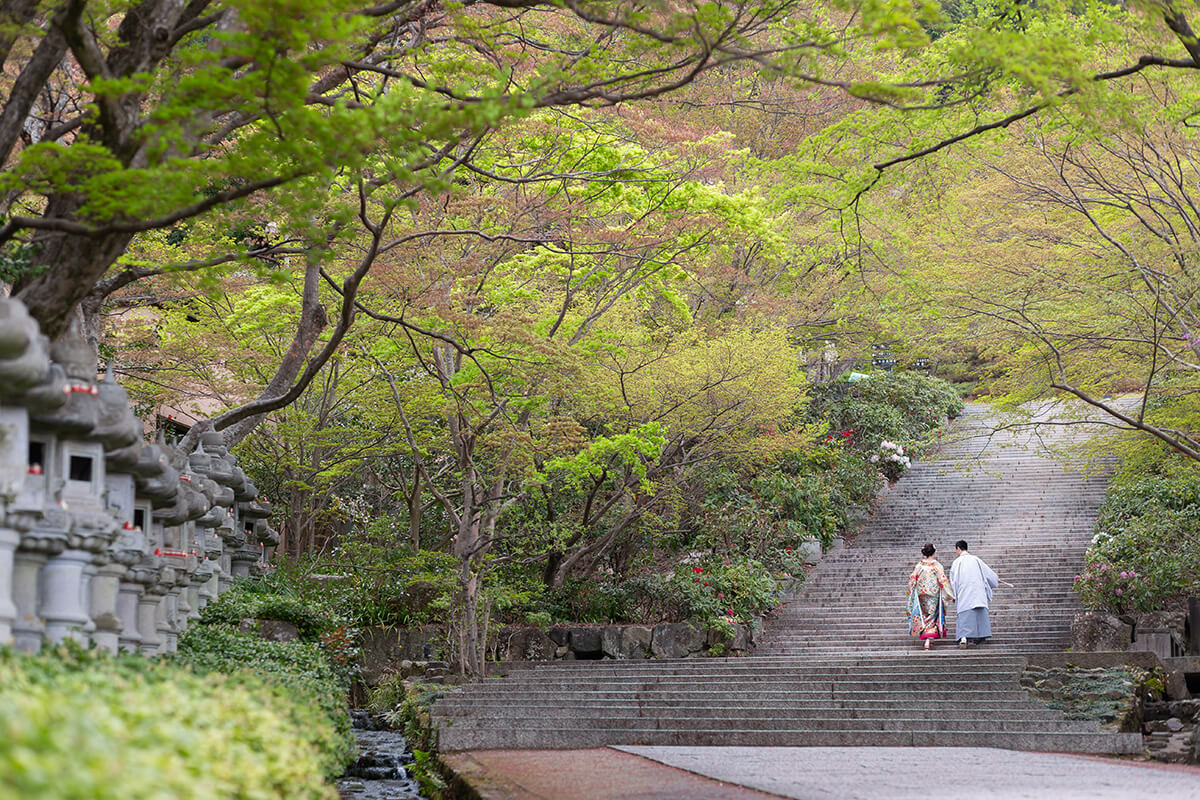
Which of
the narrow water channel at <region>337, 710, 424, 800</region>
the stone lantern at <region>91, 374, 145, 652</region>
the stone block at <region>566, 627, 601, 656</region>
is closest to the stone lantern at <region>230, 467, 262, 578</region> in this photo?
the narrow water channel at <region>337, 710, 424, 800</region>

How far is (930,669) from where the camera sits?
14797 millimetres

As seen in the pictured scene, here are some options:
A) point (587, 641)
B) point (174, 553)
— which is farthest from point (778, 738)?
point (587, 641)

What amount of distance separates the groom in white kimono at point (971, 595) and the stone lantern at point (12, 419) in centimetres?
1309

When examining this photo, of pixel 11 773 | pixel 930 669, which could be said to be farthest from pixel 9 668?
pixel 930 669

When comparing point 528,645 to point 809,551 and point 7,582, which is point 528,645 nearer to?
point 809,551

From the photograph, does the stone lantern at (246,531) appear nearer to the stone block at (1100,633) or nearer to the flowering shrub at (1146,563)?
the stone block at (1100,633)

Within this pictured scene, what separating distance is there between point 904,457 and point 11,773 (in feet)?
85.3

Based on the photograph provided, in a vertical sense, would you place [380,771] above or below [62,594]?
below

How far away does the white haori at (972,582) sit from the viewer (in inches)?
648

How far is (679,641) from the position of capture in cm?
1859

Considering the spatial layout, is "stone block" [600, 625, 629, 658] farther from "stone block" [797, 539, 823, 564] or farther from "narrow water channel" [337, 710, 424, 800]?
"stone block" [797, 539, 823, 564]

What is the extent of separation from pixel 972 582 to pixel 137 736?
1449 centimetres

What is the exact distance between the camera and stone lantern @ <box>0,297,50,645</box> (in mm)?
5930

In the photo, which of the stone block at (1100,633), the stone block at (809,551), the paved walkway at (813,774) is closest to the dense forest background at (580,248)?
the stone block at (809,551)
